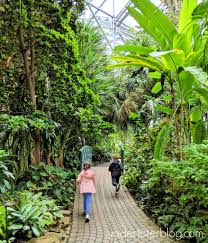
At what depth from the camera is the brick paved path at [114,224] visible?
13.8 ft

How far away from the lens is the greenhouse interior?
13.4 ft

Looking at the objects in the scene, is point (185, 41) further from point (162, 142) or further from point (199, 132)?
point (162, 142)

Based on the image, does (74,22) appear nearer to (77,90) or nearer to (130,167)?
(77,90)

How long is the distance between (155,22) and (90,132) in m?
4.36

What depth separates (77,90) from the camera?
665 cm

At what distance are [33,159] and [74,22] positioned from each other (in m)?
3.10

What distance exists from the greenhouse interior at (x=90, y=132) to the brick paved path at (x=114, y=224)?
0.06 feet

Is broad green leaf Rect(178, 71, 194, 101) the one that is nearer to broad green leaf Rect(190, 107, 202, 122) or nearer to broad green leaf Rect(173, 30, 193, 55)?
broad green leaf Rect(173, 30, 193, 55)

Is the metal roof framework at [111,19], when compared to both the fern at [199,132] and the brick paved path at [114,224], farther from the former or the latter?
the fern at [199,132]

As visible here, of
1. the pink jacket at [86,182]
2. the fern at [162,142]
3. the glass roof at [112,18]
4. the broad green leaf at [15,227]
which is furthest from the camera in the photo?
the glass roof at [112,18]

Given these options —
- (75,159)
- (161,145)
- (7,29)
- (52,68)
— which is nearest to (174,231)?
(161,145)

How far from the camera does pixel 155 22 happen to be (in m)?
4.56

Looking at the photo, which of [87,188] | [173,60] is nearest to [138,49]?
[173,60]

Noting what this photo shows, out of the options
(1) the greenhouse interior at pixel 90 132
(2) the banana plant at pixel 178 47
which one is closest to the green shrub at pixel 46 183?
(1) the greenhouse interior at pixel 90 132
